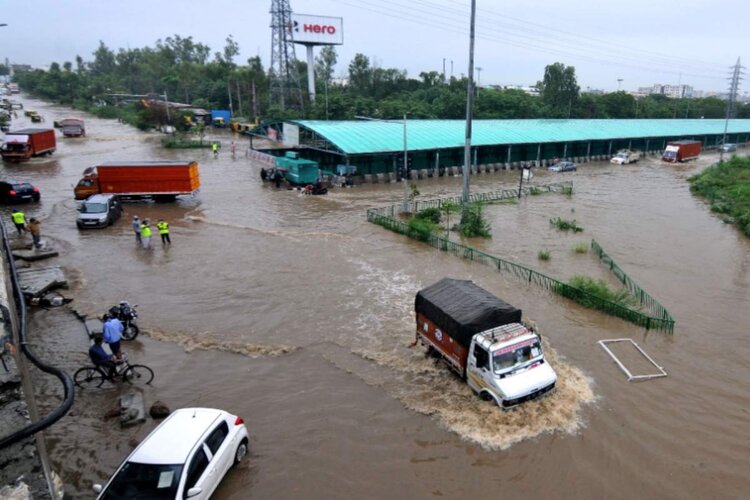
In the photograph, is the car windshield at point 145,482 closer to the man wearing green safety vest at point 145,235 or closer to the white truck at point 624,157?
the man wearing green safety vest at point 145,235

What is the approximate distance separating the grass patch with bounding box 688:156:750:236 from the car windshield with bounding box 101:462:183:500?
98.5 ft

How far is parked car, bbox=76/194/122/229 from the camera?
23.8 meters

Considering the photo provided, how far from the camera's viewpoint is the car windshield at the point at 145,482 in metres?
7.23

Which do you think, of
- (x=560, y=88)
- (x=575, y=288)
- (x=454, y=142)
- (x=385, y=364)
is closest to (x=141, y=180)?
(x=385, y=364)

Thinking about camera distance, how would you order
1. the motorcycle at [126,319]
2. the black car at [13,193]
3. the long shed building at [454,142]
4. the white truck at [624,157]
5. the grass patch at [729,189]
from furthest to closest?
the white truck at [624,157] → the long shed building at [454,142] → the grass patch at [729,189] → the black car at [13,193] → the motorcycle at [126,319]

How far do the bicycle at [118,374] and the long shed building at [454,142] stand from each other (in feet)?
69.7

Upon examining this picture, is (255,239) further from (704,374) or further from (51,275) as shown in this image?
(704,374)

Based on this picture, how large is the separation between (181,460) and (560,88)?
88224mm

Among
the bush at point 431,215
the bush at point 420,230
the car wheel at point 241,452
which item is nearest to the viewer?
the car wheel at point 241,452

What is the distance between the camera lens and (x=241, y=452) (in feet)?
29.8

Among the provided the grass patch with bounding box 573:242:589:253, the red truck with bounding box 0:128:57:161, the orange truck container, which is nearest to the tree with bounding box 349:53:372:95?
the red truck with bounding box 0:128:57:161

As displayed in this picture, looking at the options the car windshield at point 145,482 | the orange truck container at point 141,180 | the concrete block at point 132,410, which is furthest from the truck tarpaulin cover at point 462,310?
the orange truck container at point 141,180

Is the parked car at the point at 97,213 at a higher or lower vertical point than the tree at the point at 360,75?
lower

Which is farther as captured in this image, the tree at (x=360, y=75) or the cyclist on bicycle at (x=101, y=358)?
the tree at (x=360, y=75)
